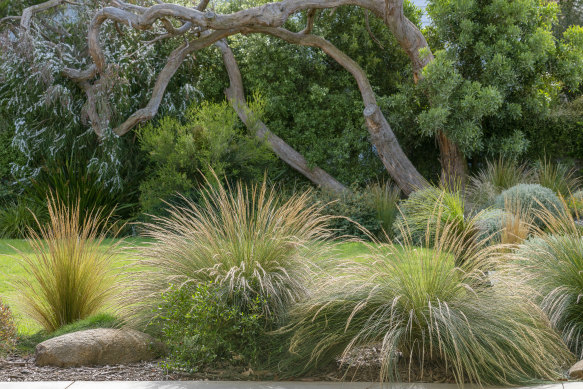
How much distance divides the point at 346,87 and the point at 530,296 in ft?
28.6

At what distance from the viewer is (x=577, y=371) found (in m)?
3.61

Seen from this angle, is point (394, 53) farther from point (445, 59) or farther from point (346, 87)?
point (445, 59)

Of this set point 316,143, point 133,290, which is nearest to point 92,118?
point 316,143

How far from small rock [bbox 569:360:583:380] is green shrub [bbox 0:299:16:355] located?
145 inches

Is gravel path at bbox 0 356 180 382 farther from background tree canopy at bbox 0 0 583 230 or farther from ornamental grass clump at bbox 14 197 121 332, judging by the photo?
background tree canopy at bbox 0 0 583 230

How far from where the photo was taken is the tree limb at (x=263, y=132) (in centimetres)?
1165

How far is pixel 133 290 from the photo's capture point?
438 cm

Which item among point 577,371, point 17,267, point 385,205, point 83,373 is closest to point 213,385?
point 83,373

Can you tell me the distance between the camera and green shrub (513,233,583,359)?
13.7 ft

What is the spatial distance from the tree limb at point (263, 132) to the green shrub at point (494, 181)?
2.36 meters

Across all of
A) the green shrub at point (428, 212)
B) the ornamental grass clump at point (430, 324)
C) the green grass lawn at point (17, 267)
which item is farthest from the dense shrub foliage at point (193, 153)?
the ornamental grass clump at point (430, 324)

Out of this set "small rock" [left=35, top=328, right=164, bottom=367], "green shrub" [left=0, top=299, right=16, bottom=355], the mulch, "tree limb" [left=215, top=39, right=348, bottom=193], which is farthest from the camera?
"tree limb" [left=215, top=39, right=348, bottom=193]

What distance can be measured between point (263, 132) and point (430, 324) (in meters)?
8.67

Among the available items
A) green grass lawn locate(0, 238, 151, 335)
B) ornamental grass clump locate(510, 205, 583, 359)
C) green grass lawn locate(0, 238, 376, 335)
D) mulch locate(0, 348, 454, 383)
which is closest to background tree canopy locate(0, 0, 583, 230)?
green grass lawn locate(0, 238, 376, 335)
